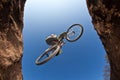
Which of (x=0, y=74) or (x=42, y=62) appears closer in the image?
(x=0, y=74)

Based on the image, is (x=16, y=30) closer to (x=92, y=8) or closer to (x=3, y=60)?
(x=3, y=60)

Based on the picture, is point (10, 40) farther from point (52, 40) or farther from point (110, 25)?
point (110, 25)

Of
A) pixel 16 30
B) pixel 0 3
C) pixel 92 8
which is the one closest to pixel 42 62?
pixel 16 30

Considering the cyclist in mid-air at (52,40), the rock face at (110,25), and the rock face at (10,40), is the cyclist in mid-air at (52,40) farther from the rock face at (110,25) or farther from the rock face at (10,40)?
the rock face at (110,25)

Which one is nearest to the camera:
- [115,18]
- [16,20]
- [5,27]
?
[5,27]

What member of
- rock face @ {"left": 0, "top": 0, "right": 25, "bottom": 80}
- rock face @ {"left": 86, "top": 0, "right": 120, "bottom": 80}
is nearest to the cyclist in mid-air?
rock face @ {"left": 0, "top": 0, "right": 25, "bottom": 80}

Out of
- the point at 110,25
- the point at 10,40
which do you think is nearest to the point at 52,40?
the point at 10,40

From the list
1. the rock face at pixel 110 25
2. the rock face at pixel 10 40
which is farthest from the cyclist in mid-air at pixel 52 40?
the rock face at pixel 110 25
